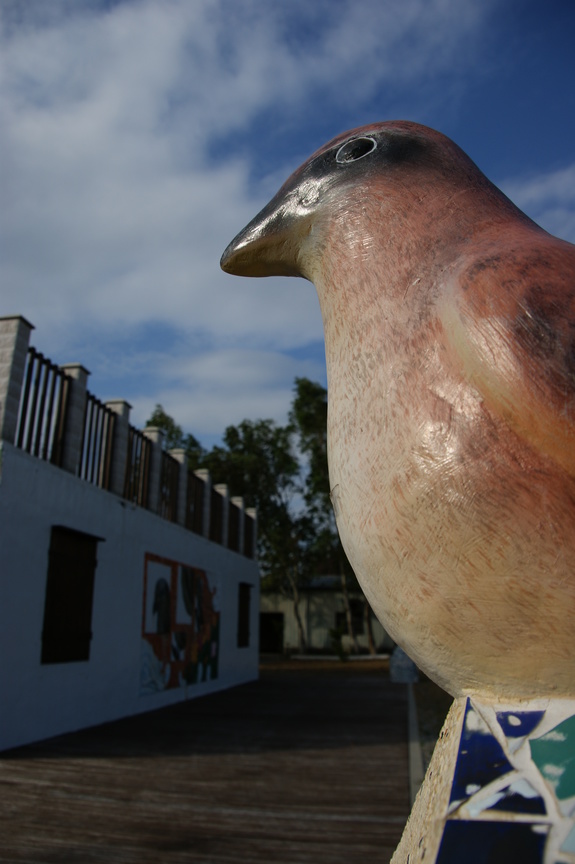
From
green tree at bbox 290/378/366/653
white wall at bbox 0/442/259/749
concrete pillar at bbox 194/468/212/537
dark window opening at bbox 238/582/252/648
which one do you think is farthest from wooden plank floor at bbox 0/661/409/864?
green tree at bbox 290/378/366/653

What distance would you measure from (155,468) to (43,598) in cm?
410

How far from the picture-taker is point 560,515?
1.01m

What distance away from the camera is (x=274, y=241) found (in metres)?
1.68

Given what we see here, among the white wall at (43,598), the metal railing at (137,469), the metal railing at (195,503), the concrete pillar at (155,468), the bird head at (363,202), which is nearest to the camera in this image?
the bird head at (363,202)

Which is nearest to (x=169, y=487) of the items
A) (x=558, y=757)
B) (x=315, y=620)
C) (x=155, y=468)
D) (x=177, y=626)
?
(x=155, y=468)

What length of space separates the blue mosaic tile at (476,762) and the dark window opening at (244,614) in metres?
15.9

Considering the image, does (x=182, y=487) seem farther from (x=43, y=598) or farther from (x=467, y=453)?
(x=467, y=453)

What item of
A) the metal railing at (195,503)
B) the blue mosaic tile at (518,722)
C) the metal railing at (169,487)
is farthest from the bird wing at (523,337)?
the metal railing at (195,503)

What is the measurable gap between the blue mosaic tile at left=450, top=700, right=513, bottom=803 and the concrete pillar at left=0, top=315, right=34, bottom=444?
264 inches

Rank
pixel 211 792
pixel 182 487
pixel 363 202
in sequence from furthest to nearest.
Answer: pixel 182 487 < pixel 211 792 < pixel 363 202

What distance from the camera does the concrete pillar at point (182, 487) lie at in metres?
12.7

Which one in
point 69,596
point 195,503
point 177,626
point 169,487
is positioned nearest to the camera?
point 69,596

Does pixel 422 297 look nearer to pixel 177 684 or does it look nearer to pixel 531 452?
pixel 531 452

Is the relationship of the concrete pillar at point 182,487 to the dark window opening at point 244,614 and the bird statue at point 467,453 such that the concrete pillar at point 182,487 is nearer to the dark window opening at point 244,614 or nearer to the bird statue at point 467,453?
the dark window opening at point 244,614
